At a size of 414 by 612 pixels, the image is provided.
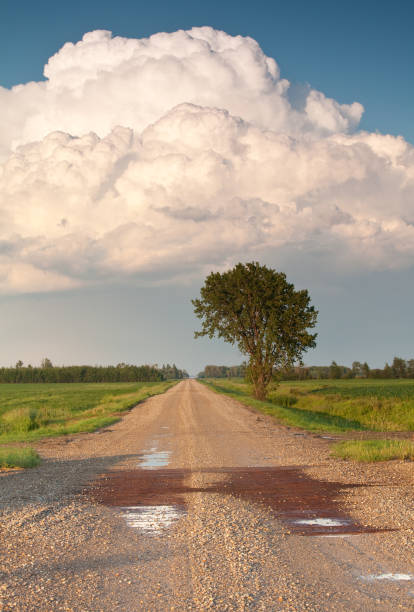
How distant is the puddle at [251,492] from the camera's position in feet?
24.2

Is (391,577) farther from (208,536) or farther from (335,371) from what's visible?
(335,371)

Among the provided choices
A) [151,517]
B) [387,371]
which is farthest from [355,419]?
[387,371]

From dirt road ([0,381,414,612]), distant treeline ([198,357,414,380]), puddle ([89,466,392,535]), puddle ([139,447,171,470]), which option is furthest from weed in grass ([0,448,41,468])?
distant treeline ([198,357,414,380])

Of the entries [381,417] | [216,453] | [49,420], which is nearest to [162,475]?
[216,453]

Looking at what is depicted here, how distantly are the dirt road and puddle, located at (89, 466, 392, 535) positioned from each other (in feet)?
0.08

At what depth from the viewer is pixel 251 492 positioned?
9.27 metres

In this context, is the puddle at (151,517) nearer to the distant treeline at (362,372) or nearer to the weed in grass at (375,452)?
the weed in grass at (375,452)

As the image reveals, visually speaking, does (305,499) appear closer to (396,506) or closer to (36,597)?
(396,506)

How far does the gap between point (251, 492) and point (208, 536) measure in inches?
112

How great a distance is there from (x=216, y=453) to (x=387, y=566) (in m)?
9.46

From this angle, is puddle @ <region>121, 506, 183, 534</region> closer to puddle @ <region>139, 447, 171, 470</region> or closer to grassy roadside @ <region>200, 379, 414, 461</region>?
puddle @ <region>139, 447, 171, 470</region>

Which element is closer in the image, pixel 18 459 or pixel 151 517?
pixel 151 517

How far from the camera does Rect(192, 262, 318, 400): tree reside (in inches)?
1654

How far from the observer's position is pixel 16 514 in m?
7.82
